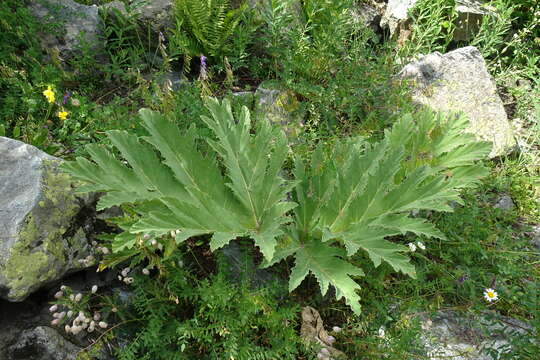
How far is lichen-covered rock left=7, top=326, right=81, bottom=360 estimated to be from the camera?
73.6 inches

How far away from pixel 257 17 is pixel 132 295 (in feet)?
9.38

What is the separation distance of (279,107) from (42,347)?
2.33 meters

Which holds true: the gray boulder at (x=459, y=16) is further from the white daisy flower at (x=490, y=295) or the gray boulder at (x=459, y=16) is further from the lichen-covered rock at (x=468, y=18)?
the white daisy flower at (x=490, y=295)

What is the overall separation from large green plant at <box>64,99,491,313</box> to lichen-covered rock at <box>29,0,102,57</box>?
72.0 inches

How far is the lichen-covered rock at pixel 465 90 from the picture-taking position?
3.74 metres

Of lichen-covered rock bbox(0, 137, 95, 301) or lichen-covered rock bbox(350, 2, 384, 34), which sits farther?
lichen-covered rock bbox(350, 2, 384, 34)

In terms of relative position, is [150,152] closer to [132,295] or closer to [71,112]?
[132,295]

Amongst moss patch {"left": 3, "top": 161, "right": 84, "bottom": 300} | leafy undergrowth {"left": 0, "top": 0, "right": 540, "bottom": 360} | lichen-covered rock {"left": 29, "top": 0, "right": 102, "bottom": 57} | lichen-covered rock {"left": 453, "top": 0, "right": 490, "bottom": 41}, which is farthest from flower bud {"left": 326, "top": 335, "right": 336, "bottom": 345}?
lichen-covered rock {"left": 453, "top": 0, "right": 490, "bottom": 41}

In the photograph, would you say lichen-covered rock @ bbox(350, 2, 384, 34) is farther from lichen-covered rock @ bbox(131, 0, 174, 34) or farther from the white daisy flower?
the white daisy flower

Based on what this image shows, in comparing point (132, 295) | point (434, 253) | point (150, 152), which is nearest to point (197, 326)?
point (132, 295)

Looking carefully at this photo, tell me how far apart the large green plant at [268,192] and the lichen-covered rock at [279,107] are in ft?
2.59

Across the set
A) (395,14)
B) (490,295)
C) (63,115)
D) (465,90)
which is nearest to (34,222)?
(63,115)

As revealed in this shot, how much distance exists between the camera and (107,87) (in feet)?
11.6

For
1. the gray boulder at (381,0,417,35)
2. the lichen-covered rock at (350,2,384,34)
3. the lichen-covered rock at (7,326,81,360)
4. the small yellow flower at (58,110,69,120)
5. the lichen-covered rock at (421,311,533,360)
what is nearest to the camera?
the lichen-covered rock at (7,326,81,360)
